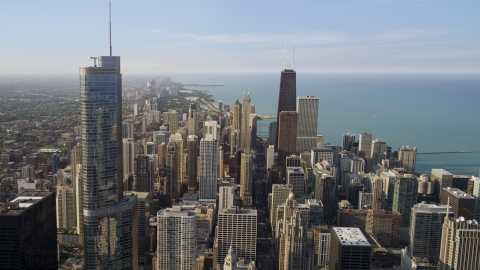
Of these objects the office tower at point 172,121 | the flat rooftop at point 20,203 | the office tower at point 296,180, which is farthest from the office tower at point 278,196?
the office tower at point 172,121

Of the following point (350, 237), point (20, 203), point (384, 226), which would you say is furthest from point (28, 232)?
point (384, 226)

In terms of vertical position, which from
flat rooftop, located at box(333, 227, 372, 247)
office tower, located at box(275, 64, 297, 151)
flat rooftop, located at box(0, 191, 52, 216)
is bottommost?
flat rooftop, located at box(333, 227, 372, 247)

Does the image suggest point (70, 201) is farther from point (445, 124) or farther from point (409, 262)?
point (445, 124)

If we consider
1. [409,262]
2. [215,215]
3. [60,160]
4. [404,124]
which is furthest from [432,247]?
[404,124]

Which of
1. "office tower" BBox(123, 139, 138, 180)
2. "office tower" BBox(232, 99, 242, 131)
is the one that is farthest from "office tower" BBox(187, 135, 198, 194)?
"office tower" BBox(232, 99, 242, 131)

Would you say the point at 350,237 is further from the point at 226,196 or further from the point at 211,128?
the point at 211,128

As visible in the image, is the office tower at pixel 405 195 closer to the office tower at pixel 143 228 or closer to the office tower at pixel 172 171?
the office tower at pixel 172 171

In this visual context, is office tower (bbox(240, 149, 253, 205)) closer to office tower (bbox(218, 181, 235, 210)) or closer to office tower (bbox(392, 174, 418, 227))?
office tower (bbox(218, 181, 235, 210))
